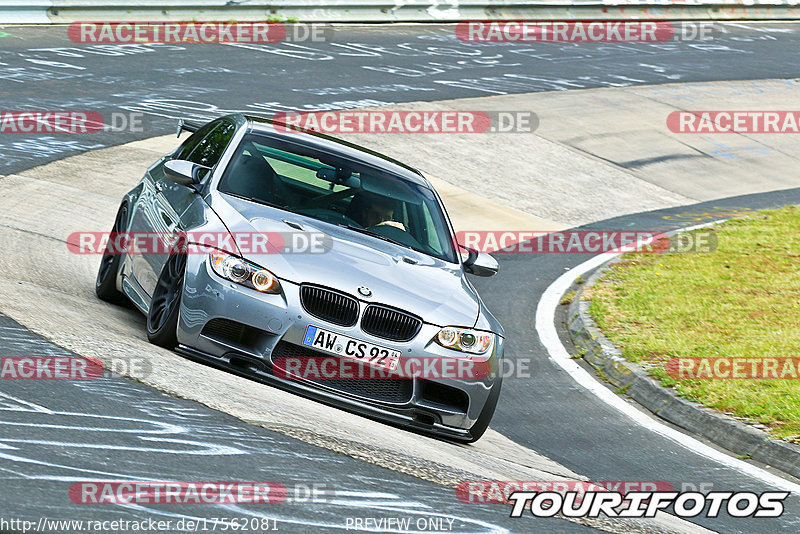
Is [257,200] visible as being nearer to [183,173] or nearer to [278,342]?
[183,173]

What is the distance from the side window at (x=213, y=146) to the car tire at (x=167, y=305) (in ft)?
3.97

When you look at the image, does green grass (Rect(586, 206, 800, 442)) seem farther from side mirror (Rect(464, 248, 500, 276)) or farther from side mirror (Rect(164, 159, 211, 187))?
side mirror (Rect(164, 159, 211, 187))

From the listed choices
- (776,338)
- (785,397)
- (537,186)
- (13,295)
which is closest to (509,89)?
(537,186)

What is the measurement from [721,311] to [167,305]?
635cm

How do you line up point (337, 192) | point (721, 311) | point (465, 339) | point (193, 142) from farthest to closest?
1. point (721, 311)
2. point (193, 142)
3. point (337, 192)
4. point (465, 339)

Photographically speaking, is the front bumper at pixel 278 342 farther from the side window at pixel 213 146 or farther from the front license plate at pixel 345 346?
the side window at pixel 213 146

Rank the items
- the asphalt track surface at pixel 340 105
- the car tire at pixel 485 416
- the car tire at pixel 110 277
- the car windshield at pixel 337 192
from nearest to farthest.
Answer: the asphalt track surface at pixel 340 105 → the car tire at pixel 485 416 → the car windshield at pixel 337 192 → the car tire at pixel 110 277

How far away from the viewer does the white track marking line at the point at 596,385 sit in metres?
7.65

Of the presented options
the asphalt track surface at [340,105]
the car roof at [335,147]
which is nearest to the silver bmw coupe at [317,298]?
the car roof at [335,147]

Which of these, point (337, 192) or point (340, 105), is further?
point (340, 105)

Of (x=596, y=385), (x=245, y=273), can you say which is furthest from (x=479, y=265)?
(x=245, y=273)

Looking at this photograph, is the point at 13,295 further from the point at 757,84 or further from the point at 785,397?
the point at 757,84

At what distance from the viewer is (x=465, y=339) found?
23.1 ft

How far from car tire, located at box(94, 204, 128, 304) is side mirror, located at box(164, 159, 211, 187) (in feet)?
3.33
